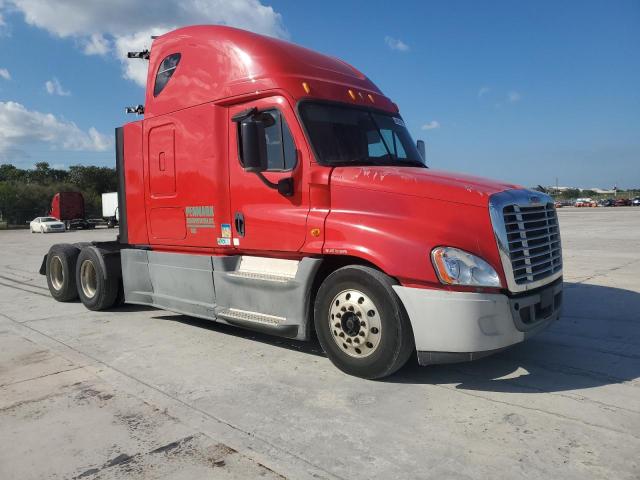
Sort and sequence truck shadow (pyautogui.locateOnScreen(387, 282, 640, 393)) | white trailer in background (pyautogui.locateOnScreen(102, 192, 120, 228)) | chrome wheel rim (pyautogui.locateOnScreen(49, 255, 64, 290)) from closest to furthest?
truck shadow (pyautogui.locateOnScreen(387, 282, 640, 393)) → chrome wheel rim (pyautogui.locateOnScreen(49, 255, 64, 290)) → white trailer in background (pyautogui.locateOnScreen(102, 192, 120, 228))

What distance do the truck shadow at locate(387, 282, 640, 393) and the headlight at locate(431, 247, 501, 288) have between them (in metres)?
0.93

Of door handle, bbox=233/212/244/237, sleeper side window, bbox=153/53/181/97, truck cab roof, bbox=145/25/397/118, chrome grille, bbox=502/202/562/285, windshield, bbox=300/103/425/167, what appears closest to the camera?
chrome grille, bbox=502/202/562/285

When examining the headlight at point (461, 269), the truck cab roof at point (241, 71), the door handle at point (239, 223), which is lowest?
the headlight at point (461, 269)

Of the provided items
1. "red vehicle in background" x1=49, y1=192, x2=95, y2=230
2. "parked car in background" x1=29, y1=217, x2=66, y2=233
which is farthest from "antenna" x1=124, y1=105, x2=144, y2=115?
"red vehicle in background" x1=49, y1=192, x2=95, y2=230

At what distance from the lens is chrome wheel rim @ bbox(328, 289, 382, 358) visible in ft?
14.1

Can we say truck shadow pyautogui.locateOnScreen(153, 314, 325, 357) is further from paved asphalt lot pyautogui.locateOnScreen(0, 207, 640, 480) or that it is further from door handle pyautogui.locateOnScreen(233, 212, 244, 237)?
door handle pyautogui.locateOnScreen(233, 212, 244, 237)

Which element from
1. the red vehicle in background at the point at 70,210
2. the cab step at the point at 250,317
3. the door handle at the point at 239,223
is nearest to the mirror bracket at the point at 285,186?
the door handle at the point at 239,223

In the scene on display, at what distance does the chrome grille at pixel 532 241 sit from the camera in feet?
13.4

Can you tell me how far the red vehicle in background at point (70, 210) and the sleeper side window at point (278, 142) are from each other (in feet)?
139

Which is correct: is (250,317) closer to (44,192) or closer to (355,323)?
(355,323)

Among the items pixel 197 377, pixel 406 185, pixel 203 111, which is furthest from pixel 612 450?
pixel 203 111

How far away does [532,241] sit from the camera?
14.2ft

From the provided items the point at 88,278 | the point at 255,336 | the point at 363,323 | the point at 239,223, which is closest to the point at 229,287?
the point at 239,223

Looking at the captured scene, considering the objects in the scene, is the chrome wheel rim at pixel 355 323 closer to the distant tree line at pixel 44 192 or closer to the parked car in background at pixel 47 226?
the parked car in background at pixel 47 226
